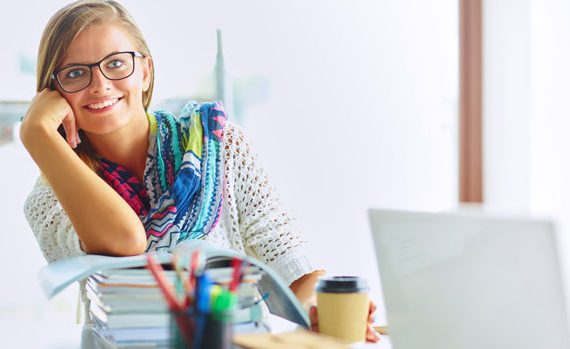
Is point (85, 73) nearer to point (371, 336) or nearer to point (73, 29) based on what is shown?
point (73, 29)

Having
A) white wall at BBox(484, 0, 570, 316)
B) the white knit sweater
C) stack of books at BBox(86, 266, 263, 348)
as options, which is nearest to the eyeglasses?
the white knit sweater

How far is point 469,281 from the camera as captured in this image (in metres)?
0.78

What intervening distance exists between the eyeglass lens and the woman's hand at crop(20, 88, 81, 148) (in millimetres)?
30

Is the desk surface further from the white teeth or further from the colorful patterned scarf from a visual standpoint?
the white teeth

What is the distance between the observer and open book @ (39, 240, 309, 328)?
3.02ft

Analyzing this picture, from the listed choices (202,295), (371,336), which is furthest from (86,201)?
(202,295)

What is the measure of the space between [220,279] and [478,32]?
Result: 7.61 ft

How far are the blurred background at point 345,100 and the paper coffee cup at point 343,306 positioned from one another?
1.63 m

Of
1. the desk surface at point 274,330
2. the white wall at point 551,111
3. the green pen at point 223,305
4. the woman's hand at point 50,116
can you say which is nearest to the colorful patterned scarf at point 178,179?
the woman's hand at point 50,116

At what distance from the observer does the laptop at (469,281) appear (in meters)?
0.71

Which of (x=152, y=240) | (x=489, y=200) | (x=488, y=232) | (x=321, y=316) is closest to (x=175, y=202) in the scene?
(x=152, y=240)

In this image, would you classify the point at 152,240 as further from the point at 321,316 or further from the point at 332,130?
the point at 332,130

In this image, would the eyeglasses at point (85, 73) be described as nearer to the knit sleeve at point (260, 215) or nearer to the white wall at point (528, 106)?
the knit sleeve at point (260, 215)

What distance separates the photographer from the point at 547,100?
8.93 feet
